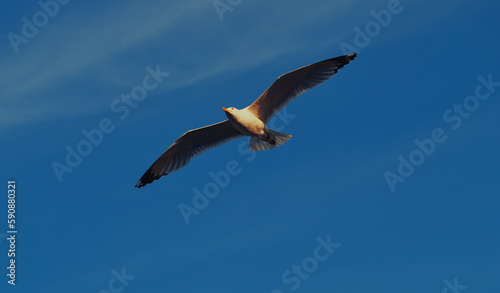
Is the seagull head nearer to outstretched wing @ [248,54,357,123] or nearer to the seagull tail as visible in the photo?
outstretched wing @ [248,54,357,123]

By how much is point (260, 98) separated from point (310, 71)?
1.38 m

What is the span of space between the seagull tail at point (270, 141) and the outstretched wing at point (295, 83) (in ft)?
1.69

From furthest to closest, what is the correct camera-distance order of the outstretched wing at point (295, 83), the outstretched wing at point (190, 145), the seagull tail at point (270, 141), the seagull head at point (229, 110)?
the outstretched wing at point (190, 145) → the seagull tail at point (270, 141) → the seagull head at point (229, 110) → the outstretched wing at point (295, 83)

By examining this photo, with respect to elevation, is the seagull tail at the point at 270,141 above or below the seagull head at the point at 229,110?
below

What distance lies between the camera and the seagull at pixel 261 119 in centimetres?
1546

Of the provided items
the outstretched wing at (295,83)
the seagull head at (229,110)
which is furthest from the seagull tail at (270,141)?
the seagull head at (229,110)

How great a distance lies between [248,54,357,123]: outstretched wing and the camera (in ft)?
50.4

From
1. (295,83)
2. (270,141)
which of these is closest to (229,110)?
(270,141)

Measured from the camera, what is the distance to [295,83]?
15570 mm

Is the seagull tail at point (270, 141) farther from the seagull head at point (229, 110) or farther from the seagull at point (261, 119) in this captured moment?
the seagull head at point (229, 110)

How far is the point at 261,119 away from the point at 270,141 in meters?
0.60

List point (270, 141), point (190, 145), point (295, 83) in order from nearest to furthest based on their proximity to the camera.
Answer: point (295, 83) → point (270, 141) → point (190, 145)

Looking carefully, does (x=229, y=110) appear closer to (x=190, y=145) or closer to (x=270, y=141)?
(x=270, y=141)

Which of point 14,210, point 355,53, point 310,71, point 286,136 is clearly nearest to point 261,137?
point 286,136
